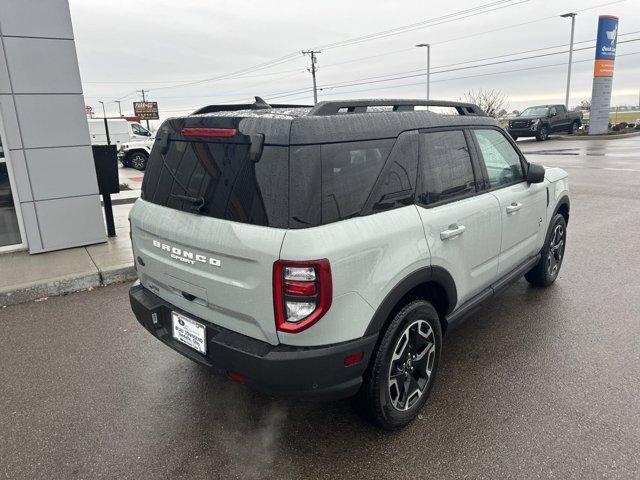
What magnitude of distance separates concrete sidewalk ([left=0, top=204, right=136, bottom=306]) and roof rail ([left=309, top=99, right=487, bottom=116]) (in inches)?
149

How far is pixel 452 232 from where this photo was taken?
2885 millimetres

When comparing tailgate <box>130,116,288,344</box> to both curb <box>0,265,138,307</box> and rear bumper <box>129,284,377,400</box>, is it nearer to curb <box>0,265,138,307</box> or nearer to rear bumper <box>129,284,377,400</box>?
rear bumper <box>129,284,377,400</box>

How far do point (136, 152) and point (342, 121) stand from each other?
57.0 ft

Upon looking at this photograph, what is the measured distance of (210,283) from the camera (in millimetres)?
2471

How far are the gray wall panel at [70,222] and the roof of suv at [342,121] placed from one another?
4.09m

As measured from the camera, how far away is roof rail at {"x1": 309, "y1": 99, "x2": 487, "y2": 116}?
96.7 inches

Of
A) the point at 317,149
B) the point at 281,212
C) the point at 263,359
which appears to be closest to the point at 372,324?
the point at 263,359

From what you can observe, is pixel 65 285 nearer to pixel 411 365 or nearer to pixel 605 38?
pixel 411 365

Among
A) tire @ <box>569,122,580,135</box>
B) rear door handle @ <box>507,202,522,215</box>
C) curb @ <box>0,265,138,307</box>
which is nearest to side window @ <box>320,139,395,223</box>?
rear door handle @ <box>507,202,522,215</box>

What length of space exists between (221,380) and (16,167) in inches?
170

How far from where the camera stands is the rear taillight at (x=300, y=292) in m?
2.15

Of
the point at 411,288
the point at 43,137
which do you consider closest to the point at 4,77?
the point at 43,137

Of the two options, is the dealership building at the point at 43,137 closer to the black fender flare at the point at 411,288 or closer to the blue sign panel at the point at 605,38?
the black fender flare at the point at 411,288

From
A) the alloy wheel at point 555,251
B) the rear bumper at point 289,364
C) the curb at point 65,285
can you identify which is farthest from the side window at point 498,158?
the curb at point 65,285
